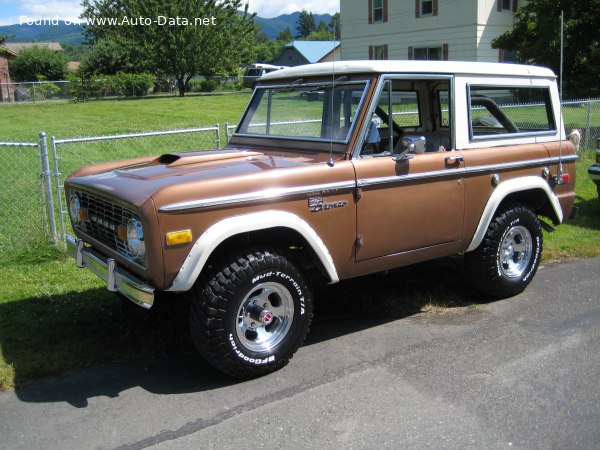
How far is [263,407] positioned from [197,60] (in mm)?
36832

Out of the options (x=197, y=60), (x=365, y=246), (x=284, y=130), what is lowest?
(x=365, y=246)

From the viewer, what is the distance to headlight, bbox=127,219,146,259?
346cm

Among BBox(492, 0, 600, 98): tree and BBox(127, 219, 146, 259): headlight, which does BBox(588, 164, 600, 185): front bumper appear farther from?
BBox(492, 0, 600, 98): tree

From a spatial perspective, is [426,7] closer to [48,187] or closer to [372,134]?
[48,187]

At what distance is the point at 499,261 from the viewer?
5098mm

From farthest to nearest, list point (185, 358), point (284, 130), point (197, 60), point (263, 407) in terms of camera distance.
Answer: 1. point (197, 60)
2. point (284, 130)
3. point (185, 358)
4. point (263, 407)

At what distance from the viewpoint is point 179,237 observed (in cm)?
341

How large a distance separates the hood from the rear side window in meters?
1.60

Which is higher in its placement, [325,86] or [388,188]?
[325,86]

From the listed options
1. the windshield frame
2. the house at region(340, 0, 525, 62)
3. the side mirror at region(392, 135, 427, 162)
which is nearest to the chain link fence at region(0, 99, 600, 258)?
the windshield frame

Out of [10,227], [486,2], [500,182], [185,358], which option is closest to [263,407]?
[185,358]

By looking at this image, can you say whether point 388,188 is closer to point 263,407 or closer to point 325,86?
point 325,86

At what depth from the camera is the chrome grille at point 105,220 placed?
12.1 feet

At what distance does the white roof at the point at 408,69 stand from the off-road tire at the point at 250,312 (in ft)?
5.03
